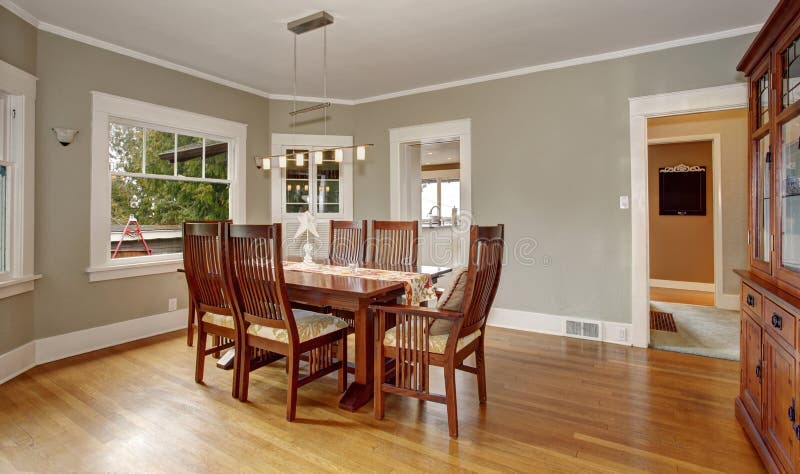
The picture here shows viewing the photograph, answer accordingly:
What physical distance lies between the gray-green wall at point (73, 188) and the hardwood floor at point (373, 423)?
20.5 inches

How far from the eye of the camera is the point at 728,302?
17.1 ft

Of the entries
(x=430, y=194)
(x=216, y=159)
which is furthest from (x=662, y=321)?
(x=430, y=194)

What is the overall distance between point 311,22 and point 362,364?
255 cm

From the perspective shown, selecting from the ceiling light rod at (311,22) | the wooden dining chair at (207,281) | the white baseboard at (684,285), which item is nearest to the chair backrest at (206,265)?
the wooden dining chair at (207,281)

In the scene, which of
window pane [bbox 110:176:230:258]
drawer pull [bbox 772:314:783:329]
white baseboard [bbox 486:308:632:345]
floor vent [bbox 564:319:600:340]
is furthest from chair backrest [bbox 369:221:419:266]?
drawer pull [bbox 772:314:783:329]

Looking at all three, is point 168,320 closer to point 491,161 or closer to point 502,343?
point 502,343

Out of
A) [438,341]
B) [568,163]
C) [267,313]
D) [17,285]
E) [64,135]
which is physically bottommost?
[438,341]

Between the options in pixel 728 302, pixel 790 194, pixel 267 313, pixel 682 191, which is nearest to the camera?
pixel 790 194

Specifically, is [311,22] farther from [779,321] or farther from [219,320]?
[779,321]

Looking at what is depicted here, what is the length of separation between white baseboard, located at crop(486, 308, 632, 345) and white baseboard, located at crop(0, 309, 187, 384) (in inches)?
130

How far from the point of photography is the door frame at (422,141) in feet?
15.3

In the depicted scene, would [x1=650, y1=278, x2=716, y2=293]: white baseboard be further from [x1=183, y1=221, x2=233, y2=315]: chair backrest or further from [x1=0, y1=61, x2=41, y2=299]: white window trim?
[x1=0, y1=61, x2=41, y2=299]: white window trim

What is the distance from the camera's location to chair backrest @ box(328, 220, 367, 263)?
12.2 feet

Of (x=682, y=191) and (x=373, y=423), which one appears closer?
(x=373, y=423)
